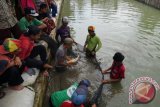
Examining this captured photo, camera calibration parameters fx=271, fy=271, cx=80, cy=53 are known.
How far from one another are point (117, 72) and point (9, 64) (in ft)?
9.94

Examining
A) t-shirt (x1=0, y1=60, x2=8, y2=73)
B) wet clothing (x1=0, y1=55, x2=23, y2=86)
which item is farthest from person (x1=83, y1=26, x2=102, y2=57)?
t-shirt (x1=0, y1=60, x2=8, y2=73)

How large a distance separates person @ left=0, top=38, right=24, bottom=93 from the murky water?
1.82 meters

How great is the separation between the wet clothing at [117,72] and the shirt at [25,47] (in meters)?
2.23

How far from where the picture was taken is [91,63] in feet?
25.7

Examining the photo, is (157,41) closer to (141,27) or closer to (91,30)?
(141,27)

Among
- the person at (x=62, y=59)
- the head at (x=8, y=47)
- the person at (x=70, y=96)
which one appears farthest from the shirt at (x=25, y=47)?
the person at (x=70, y=96)

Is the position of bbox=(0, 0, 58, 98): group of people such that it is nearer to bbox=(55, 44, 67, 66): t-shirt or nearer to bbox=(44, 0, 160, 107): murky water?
bbox=(55, 44, 67, 66): t-shirt

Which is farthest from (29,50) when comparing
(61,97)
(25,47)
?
(61,97)

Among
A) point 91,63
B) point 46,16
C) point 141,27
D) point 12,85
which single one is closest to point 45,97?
point 12,85

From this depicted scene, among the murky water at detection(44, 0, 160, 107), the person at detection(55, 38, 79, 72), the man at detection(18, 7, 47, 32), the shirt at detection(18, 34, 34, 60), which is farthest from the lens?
the murky water at detection(44, 0, 160, 107)

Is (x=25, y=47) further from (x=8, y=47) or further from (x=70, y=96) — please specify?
(x=70, y=96)

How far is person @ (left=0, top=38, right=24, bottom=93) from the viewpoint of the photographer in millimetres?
4443

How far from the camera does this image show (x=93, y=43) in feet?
26.5

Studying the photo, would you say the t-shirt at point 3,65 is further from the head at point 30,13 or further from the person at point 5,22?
the head at point 30,13
